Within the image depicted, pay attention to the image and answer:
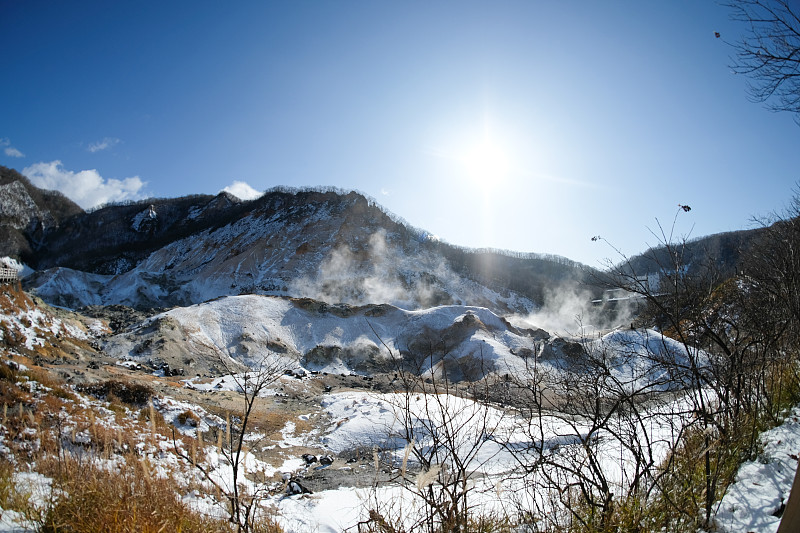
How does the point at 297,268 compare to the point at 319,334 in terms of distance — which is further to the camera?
the point at 297,268

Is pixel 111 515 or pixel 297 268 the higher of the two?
pixel 297 268

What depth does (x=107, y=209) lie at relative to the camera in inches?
3711

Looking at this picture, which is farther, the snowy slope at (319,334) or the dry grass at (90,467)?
the snowy slope at (319,334)

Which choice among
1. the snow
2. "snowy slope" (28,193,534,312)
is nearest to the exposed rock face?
"snowy slope" (28,193,534,312)

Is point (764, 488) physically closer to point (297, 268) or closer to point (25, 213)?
point (297, 268)

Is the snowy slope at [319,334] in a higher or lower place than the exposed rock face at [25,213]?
lower

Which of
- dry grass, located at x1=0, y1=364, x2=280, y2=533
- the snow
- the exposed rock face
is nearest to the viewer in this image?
the snow

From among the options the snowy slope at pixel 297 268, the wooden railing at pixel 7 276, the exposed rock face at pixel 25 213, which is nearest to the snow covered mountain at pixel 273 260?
the snowy slope at pixel 297 268

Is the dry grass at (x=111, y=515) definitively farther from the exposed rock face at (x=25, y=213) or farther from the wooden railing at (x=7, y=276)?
the exposed rock face at (x=25, y=213)

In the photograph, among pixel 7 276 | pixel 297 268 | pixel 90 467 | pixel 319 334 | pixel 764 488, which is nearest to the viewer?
pixel 764 488

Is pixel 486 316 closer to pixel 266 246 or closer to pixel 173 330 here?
pixel 173 330

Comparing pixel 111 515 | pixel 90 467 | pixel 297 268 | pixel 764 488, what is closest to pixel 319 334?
pixel 297 268

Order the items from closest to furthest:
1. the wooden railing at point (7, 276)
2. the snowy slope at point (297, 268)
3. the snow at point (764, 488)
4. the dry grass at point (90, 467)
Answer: the snow at point (764, 488), the dry grass at point (90, 467), the wooden railing at point (7, 276), the snowy slope at point (297, 268)

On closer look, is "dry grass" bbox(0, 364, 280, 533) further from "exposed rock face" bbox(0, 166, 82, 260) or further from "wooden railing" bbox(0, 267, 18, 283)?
"exposed rock face" bbox(0, 166, 82, 260)
